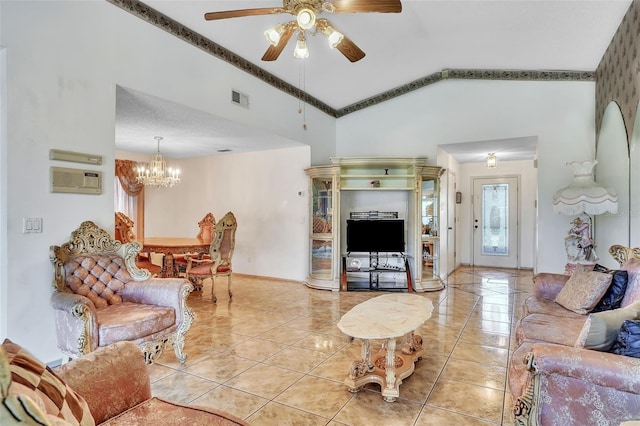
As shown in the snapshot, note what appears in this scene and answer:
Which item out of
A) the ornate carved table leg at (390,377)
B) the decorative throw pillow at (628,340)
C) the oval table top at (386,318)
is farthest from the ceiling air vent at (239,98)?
the decorative throw pillow at (628,340)

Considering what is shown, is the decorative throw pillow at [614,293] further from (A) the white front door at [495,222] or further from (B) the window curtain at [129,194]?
(B) the window curtain at [129,194]

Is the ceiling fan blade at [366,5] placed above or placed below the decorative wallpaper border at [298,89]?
below

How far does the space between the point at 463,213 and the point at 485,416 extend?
6.78m

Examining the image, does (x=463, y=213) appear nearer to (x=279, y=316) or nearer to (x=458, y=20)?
(x=458, y=20)

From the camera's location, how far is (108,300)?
2957 mm

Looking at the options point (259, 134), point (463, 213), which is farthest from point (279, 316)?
point (463, 213)

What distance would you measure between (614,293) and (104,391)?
330 cm

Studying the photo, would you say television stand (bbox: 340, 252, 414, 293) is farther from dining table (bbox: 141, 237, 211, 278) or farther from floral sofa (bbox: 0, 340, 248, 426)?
floral sofa (bbox: 0, 340, 248, 426)

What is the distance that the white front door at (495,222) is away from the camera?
7.94 metres

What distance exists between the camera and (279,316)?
4316 mm

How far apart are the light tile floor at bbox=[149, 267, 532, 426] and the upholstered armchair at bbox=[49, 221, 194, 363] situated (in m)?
0.37

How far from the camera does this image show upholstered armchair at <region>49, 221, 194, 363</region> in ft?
8.11

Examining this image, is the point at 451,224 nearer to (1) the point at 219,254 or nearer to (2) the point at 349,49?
(1) the point at 219,254

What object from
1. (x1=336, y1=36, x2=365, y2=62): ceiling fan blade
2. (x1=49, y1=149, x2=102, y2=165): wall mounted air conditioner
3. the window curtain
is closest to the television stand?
(x1=336, y1=36, x2=365, y2=62): ceiling fan blade
